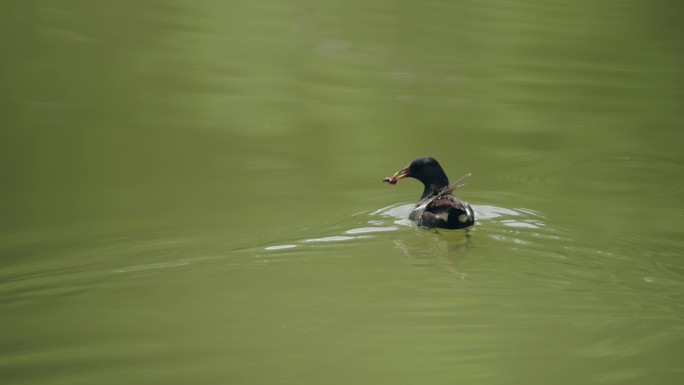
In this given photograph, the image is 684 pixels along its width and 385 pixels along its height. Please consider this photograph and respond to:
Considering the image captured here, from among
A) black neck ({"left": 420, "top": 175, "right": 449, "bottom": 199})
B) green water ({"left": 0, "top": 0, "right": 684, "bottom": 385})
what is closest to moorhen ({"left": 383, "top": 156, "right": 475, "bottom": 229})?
black neck ({"left": 420, "top": 175, "right": 449, "bottom": 199})

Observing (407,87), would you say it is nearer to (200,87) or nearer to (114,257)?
(200,87)

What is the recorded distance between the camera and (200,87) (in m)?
13.5

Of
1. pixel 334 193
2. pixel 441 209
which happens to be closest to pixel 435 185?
pixel 334 193

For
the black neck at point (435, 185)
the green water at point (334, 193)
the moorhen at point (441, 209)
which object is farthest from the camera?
the black neck at point (435, 185)

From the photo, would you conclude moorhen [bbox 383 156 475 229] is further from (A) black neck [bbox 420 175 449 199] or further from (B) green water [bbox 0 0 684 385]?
(B) green water [bbox 0 0 684 385]

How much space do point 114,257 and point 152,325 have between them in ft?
4.67

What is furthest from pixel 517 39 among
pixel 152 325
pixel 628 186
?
pixel 152 325

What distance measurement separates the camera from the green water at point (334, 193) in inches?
246

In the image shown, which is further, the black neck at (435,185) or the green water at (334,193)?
the black neck at (435,185)

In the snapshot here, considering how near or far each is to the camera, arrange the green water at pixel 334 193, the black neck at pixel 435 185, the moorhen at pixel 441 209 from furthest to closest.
A: the black neck at pixel 435 185, the moorhen at pixel 441 209, the green water at pixel 334 193

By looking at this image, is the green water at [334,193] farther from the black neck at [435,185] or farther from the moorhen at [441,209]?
the black neck at [435,185]

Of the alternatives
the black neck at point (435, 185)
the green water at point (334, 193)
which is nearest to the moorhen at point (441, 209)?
the black neck at point (435, 185)

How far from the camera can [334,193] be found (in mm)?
9828

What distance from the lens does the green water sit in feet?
20.5
